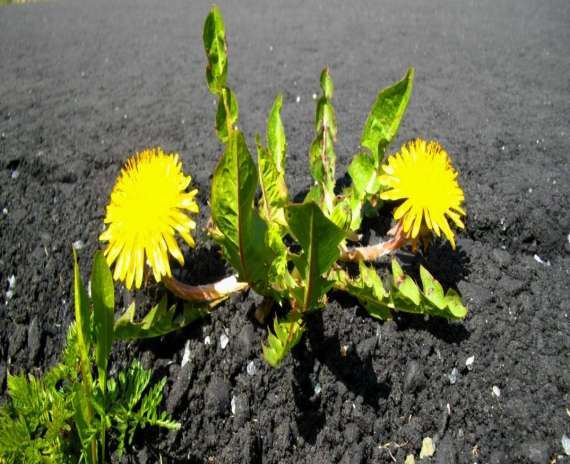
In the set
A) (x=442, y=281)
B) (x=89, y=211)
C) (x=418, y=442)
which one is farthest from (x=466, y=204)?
(x=89, y=211)

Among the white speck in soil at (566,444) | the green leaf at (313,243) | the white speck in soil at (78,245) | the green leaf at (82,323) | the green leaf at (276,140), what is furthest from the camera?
the white speck in soil at (78,245)

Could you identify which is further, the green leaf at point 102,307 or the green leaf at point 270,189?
the green leaf at point 270,189

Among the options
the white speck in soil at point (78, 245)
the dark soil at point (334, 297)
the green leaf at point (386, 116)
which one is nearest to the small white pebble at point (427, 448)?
the dark soil at point (334, 297)

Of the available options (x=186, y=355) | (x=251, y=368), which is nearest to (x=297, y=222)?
(x=251, y=368)

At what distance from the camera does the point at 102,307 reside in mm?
1411

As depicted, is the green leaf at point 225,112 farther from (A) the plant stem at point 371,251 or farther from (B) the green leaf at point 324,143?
(A) the plant stem at point 371,251

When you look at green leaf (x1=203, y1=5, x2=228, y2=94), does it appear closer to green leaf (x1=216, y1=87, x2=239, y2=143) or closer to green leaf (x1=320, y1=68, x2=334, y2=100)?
green leaf (x1=216, y1=87, x2=239, y2=143)

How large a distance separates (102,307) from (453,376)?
44.1 inches

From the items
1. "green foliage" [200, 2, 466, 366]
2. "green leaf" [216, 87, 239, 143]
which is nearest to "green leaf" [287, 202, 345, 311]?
"green foliage" [200, 2, 466, 366]

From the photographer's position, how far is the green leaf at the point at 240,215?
4.07 feet

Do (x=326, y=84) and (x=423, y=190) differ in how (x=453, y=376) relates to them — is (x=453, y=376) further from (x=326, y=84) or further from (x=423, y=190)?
(x=326, y=84)

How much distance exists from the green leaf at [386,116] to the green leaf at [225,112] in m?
0.50

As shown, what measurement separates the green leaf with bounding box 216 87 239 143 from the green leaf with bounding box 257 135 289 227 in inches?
7.7

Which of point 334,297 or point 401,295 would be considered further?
point 334,297
